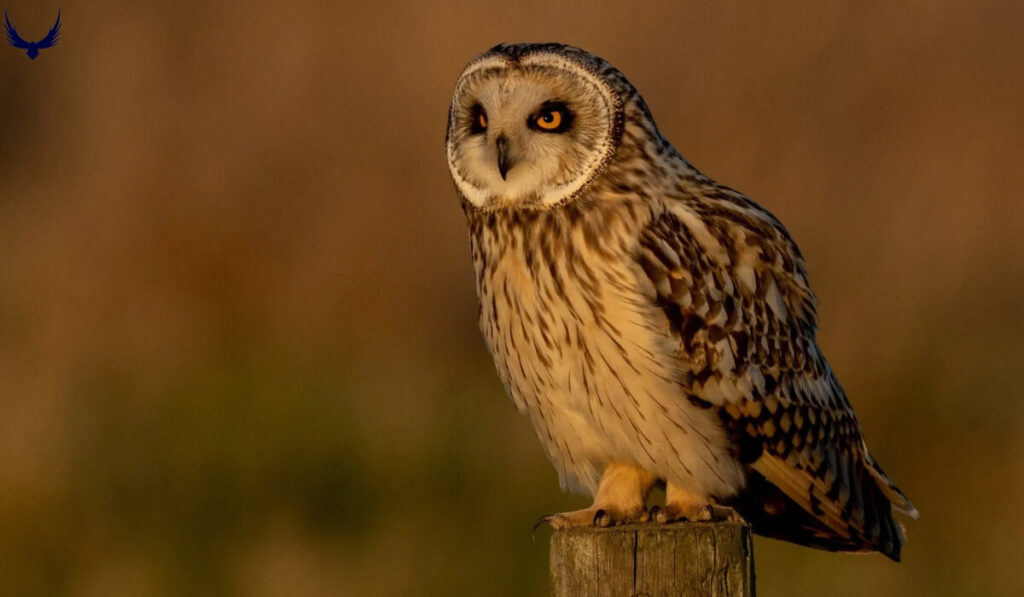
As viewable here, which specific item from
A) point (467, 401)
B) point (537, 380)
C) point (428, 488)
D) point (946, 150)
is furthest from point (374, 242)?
point (537, 380)

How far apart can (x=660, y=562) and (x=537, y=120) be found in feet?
4.37

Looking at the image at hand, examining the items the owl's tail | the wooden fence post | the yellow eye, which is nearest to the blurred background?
the owl's tail

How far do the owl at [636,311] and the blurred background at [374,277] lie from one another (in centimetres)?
196

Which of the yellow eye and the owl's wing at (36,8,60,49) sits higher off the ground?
the owl's wing at (36,8,60,49)

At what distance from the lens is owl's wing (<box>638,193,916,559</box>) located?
163 inches

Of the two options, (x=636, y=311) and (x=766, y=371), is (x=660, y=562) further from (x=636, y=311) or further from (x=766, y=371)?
(x=766, y=371)

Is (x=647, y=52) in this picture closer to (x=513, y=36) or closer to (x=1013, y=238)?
(x=513, y=36)

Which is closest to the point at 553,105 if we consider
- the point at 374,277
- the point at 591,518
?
the point at 591,518

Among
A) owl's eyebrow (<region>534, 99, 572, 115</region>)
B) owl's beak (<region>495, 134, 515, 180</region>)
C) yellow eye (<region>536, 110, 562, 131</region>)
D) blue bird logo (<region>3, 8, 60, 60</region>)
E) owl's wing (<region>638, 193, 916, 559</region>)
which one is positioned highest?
blue bird logo (<region>3, 8, 60, 60</region>)

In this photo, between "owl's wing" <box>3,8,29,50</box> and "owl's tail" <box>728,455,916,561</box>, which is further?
"owl's wing" <box>3,8,29,50</box>

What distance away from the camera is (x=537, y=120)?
4.23m

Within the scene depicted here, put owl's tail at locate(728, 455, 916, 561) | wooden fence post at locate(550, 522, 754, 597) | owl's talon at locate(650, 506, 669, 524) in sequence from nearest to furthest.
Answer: wooden fence post at locate(550, 522, 754, 597)
owl's talon at locate(650, 506, 669, 524)
owl's tail at locate(728, 455, 916, 561)

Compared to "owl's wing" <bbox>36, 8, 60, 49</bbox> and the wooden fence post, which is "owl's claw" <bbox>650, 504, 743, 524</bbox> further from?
"owl's wing" <bbox>36, 8, 60, 49</bbox>

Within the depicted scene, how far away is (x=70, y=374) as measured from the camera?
7477 millimetres
